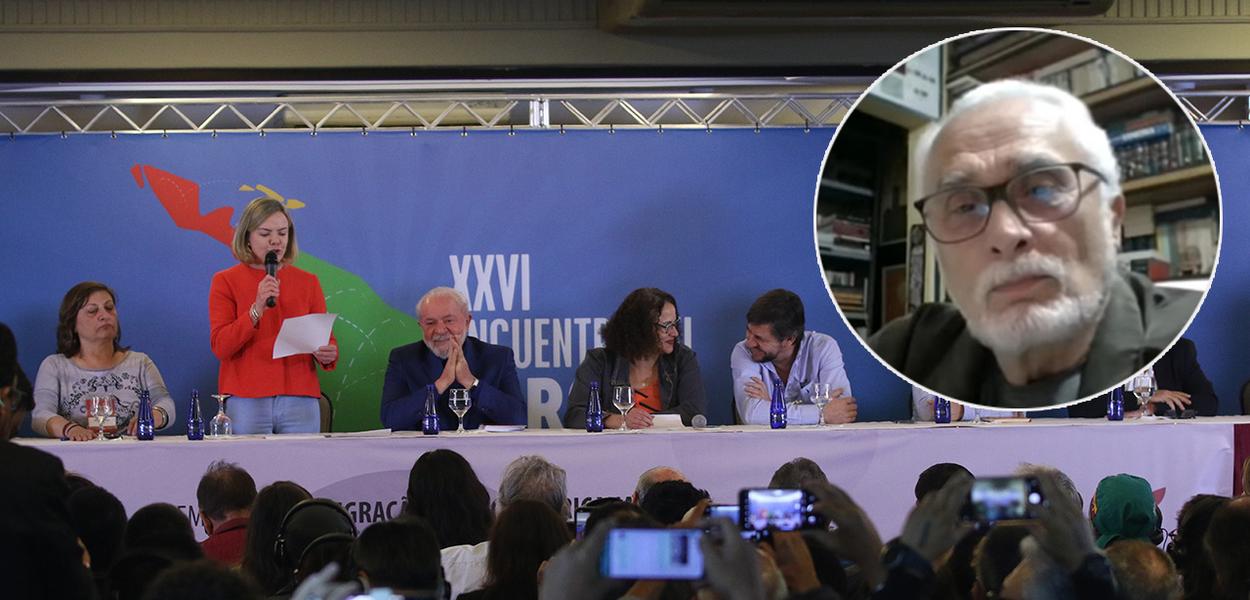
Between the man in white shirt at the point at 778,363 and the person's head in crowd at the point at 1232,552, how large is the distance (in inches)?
107

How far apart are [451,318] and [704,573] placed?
12.3 feet

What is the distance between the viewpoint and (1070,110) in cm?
152

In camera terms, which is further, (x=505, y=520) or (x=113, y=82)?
(x=113, y=82)

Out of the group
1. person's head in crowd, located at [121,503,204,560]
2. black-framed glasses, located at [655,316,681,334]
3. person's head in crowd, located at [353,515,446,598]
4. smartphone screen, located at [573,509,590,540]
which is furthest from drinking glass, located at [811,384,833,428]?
person's head in crowd, located at [353,515,446,598]

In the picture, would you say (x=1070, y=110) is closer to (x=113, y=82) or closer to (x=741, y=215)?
(x=741, y=215)

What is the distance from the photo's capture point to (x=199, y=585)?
1.79 metres

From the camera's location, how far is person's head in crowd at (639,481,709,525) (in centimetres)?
319

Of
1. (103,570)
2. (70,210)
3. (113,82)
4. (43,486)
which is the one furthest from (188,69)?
(43,486)

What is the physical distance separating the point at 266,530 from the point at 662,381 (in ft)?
8.14

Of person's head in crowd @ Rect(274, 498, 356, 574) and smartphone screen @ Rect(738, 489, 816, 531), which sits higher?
smartphone screen @ Rect(738, 489, 816, 531)

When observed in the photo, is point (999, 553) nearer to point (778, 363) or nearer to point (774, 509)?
point (774, 509)

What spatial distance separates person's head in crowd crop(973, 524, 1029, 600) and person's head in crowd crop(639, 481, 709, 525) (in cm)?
70

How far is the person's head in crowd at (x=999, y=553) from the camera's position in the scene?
266 centimetres

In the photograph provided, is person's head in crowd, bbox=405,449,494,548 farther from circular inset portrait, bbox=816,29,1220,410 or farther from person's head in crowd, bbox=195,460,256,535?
circular inset portrait, bbox=816,29,1220,410
